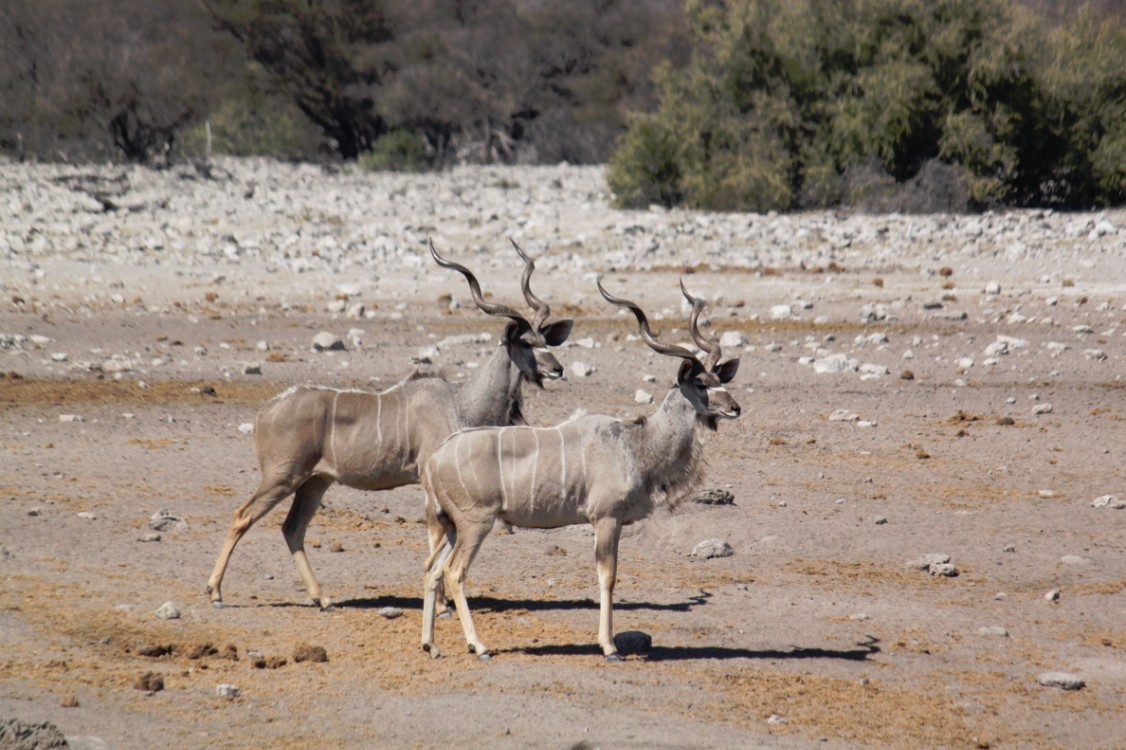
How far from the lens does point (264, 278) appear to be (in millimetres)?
20609

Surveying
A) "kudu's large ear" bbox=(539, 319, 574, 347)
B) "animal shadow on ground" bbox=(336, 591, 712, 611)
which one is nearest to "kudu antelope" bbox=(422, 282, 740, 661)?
"animal shadow on ground" bbox=(336, 591, 712, 611)

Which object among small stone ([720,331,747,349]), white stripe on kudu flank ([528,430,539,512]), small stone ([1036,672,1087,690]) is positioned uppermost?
small stone ([720,331,747,349])

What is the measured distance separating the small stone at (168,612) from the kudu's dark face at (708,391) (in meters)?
2.77

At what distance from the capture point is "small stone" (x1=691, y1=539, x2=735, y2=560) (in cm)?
956

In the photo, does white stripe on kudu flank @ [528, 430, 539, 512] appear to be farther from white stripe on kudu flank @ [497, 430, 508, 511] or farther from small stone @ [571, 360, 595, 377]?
small stone @ [571, 360, 595, 377]

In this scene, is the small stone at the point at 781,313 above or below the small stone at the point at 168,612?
above

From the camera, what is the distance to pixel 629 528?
10219mm

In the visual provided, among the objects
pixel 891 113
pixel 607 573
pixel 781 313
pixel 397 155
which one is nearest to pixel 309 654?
pixel 607 573

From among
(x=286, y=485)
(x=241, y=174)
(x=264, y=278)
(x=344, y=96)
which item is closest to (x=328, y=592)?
(x=286, y=485)

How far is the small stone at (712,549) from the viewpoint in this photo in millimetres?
9562

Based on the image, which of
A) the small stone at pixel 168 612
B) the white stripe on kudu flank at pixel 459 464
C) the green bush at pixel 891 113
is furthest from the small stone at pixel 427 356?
the green bush at pixel 891 113

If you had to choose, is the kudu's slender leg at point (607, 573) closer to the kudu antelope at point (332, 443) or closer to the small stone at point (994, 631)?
the kudu antelope at point (332, 443)

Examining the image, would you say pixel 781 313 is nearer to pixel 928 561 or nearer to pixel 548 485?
pixel 928 561

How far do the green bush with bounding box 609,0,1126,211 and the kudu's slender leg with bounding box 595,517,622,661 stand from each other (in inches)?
777
